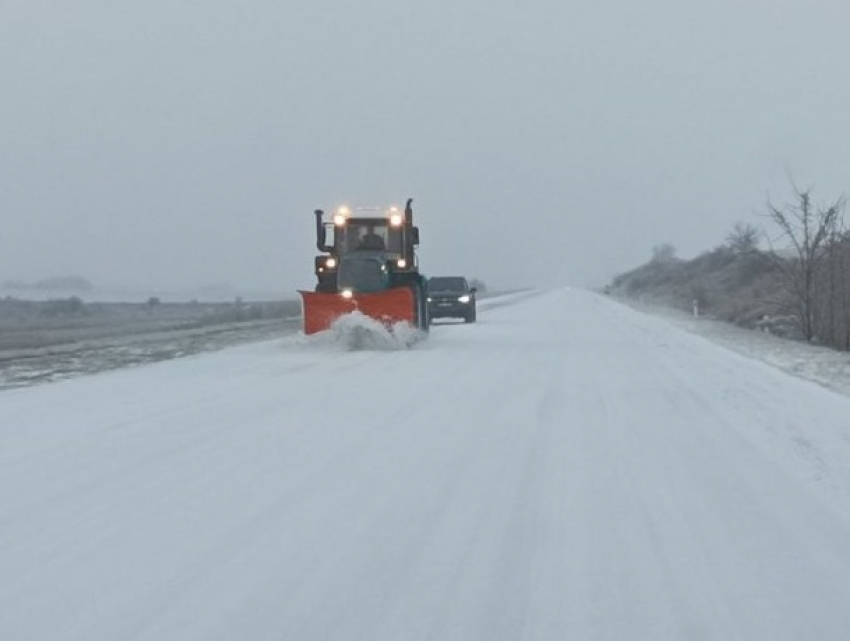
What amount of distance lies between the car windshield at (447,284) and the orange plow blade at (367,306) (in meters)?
16.1

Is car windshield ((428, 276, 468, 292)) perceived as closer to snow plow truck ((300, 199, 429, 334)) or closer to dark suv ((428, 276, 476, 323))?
dark suv ((428, 276, 476, 323))

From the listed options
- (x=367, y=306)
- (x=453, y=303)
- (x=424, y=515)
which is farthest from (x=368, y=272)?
(x=424, y=515)

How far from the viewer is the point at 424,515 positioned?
861 centimetres

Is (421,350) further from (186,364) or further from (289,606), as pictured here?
(289,606)

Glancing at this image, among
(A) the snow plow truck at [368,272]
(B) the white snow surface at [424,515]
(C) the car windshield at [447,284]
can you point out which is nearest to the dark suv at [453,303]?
(C) the car windshield at [447,284]

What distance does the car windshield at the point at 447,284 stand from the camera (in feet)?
148

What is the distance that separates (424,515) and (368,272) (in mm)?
21027

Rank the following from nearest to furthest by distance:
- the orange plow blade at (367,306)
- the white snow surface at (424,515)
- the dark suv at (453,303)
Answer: the white snow surface at (424,515)
the orange plow blade at (367,306)
the dark suv at (453,303)

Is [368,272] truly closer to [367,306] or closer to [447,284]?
[367,306]

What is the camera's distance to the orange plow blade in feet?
93.4

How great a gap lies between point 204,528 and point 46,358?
18508mm

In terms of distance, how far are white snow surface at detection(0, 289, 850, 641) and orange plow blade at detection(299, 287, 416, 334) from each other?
37.2 ft

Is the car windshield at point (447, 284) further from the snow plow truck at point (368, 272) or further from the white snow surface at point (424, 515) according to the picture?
the white snow surface at point (424, 515)

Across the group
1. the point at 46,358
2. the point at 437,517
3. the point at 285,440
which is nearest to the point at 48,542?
the point at 437,517
